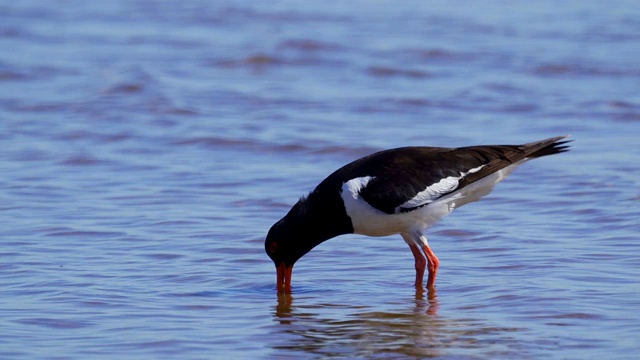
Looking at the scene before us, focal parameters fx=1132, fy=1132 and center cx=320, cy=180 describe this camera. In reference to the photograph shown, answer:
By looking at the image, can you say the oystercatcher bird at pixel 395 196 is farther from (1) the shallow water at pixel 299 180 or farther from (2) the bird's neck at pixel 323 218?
(1) the shallow water at pixel 299 180

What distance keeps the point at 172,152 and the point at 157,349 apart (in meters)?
5.66

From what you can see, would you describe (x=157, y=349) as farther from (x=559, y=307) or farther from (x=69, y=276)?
(x=559, y=307)

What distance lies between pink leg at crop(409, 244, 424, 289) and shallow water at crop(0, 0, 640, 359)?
0.38 ft

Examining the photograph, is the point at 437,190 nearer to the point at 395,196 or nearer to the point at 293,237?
the point at 395,196

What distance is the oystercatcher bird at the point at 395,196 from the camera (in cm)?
740

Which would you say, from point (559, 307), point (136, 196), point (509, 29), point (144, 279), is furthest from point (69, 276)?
point (509, 29)

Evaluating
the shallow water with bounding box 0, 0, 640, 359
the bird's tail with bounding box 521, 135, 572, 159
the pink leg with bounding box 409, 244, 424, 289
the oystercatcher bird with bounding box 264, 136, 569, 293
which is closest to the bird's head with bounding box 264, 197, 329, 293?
the oystercatcher bird with bounding box 264, 136, 569, 293

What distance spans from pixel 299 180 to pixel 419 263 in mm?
2917

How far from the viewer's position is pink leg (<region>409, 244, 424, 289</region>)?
7.49 metres

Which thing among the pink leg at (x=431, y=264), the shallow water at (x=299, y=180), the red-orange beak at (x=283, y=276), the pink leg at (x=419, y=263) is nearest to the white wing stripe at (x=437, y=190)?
the pink leg at (x=431, y=264)

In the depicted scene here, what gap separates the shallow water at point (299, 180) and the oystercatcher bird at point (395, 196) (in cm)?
29

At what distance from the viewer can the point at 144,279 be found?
7410 mm

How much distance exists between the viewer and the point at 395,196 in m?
7.38

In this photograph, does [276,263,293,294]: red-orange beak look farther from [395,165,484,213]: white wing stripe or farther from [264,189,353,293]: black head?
[395,165,484,213]: white wing stripe
